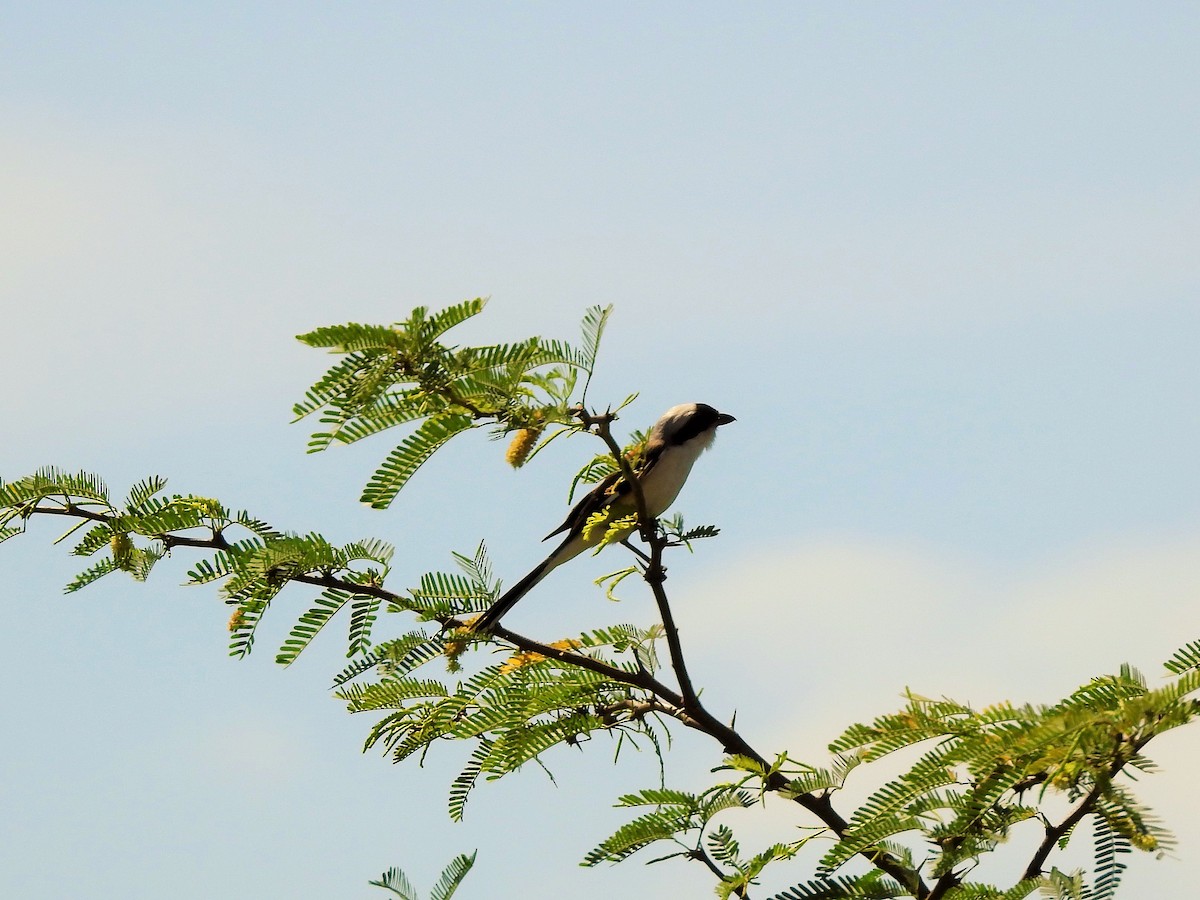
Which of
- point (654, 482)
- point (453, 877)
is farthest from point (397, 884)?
point (654, 482)

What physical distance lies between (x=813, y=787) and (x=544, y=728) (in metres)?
1.05

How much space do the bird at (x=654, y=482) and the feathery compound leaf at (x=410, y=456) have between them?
67.1 inches

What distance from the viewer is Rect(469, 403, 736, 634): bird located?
6.47 m

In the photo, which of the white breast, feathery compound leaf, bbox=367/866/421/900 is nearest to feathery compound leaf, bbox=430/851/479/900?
feathery compound leaf, bbox=367/866/421/900

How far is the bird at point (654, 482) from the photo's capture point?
6.47 metres

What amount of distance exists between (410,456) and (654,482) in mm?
3401

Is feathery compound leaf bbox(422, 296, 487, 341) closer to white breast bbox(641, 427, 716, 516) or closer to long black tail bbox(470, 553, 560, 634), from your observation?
long black tail bbox(470, 553, 560, 634)

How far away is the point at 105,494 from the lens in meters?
4.98

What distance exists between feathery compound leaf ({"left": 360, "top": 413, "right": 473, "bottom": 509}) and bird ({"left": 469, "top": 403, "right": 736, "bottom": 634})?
171cm

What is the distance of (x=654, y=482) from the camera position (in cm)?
764

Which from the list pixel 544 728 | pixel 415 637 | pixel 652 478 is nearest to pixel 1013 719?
pixel 544 728

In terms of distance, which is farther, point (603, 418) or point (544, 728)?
point (544, 728)

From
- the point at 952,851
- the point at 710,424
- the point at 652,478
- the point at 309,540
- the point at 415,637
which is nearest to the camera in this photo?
the point at 952,851

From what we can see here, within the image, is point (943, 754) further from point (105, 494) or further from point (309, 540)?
point (105, 494)
